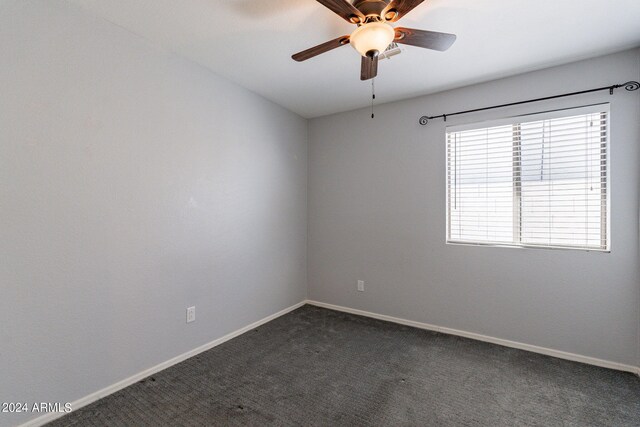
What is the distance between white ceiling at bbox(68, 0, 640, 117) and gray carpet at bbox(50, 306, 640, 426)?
244cm

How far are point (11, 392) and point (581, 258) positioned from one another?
12.7ft

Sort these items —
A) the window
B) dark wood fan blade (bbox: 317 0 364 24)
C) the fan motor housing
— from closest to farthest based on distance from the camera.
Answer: dark wood fan blade (bbox: 317 0 364 24) < the fan motor housing < the window

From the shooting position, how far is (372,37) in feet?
5.01

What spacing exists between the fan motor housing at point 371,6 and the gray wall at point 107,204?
156 centimetres

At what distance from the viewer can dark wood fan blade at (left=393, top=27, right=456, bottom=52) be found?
1.57 m

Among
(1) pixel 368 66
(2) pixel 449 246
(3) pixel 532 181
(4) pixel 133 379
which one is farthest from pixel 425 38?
(4) pixel 133 379

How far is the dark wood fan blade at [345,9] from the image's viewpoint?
1374 millimetres

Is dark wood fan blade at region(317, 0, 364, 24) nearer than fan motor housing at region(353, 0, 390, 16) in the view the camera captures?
Yes

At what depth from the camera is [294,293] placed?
3643mm

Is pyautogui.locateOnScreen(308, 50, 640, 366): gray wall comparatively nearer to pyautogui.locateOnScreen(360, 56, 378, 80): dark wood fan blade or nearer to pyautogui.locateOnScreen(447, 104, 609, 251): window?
pyautogui.locateOnScreen(447, 104, 609, 251): window

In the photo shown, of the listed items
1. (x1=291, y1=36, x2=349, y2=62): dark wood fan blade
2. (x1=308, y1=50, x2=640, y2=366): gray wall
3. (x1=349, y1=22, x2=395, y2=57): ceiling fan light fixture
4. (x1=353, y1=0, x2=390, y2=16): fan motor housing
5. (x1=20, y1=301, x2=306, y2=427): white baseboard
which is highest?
(x1=353, y1=0, x2=390, y2=16): fan motor housing

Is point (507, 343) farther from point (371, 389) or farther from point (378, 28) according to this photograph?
point (378, 28)

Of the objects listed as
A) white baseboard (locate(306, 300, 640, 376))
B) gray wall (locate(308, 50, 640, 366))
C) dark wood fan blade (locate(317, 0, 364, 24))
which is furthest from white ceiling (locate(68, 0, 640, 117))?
white baseboard (locate(306, 300, 640, 376))

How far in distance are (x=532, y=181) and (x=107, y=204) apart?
11.0 ft
